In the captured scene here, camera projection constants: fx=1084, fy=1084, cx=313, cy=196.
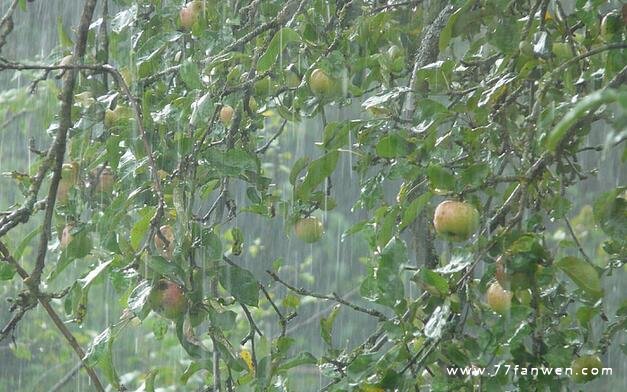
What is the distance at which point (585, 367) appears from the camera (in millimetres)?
1450

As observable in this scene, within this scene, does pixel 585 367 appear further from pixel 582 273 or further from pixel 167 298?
pixel 167 298

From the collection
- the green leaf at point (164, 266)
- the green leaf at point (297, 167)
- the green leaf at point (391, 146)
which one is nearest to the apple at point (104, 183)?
the green leaf at point (297, 167)

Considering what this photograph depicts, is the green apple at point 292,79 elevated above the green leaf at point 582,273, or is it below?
above

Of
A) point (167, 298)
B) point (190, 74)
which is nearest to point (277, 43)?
point (190, 74)

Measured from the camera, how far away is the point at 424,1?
1858 millimetres

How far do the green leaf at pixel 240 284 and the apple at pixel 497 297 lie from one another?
294mm

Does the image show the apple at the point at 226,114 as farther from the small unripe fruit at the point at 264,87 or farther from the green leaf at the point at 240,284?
the green leaf at the point at 240,284

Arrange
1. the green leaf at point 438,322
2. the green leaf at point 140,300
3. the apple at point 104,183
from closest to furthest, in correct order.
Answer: the green leaf at point 438,322 → the green leaf at point 140,300 → the apple at point 104,183

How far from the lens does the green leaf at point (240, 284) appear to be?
1385 mm

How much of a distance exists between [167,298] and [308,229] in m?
0.44

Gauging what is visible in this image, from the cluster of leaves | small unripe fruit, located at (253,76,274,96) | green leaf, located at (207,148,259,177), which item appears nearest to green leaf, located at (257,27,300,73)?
the cluster of leaves

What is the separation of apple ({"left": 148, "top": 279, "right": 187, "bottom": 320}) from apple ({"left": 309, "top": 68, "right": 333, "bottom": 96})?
0.38 m

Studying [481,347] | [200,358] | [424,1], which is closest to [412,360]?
[481,347]

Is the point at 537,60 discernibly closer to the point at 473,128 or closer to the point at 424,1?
the point at 473,128
